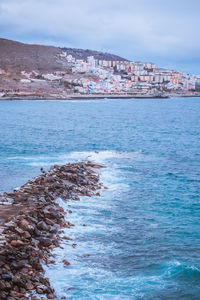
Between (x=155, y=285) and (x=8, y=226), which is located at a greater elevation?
(x=8, y=226)

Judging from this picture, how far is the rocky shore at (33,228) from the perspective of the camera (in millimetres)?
8094

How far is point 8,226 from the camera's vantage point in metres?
10.4

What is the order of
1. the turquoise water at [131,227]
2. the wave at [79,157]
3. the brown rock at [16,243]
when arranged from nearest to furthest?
the turquoise water at [131,227] → the brown rock at [16,243] → the wave at [79,157]

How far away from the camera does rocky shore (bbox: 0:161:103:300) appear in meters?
8.09

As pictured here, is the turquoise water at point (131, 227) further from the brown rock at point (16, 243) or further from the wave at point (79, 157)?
the brown rock at point (16, 243)

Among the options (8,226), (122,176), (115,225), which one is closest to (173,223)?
(115,225)

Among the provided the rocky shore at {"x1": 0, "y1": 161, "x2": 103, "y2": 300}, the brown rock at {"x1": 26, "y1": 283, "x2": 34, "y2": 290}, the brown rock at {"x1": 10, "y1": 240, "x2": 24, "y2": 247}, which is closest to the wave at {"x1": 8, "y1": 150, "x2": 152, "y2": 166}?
the rocky shore at {"x1": 0, "y1": 161, "x2": 103, "y2": 300}

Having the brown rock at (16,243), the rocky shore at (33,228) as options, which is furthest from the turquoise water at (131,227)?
the brown rock at (16,243)

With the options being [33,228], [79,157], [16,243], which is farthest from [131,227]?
[79,157]

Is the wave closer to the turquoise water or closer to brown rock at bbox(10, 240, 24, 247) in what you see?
the turquoise water

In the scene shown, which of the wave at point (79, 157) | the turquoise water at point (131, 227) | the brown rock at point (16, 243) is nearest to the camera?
the turquoise water at point (131, 227)

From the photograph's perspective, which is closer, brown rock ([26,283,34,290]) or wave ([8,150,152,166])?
brown rock ([26,283,34,290])

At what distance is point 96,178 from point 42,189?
4.16 m

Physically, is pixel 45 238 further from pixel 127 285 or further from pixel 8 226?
pixel 127 285
